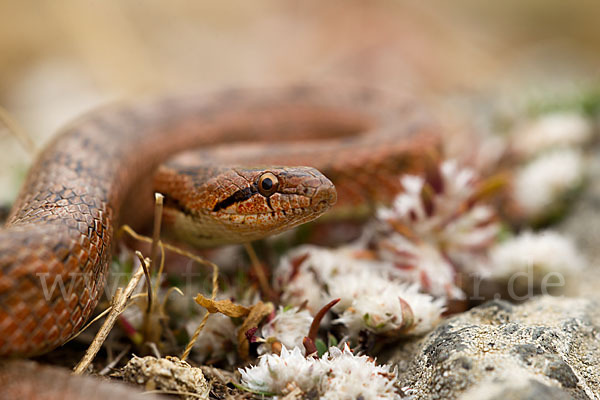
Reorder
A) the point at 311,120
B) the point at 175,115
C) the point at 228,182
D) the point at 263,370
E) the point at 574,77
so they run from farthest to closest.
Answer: the point at 574,77 < the point at 311,120 < the point at 175,115 < the point at 228,182 < the point at 263,370

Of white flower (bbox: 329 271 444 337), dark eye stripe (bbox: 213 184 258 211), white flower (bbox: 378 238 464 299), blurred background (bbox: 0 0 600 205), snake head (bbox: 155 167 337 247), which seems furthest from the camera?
blurred background (bbox: 0 0 600 205)

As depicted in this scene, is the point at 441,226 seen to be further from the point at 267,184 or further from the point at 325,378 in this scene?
the point at 325,378

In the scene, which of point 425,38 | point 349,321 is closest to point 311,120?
point 349,321

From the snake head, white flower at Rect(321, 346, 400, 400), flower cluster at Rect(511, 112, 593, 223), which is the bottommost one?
flower cluster at Rect(511, 112, 593, 223)

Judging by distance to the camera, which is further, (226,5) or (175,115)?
(226,5)

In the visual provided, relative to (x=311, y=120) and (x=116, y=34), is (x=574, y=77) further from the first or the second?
(x=116, y=34)

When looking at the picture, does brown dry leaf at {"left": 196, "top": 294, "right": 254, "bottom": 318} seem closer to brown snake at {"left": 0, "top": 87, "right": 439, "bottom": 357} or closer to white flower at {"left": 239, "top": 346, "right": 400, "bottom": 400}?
white flower at {"left": 239, "top": 346, "right": 400, "bottom": 400}

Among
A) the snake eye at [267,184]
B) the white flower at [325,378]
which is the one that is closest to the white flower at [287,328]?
the white flower at [325,378]

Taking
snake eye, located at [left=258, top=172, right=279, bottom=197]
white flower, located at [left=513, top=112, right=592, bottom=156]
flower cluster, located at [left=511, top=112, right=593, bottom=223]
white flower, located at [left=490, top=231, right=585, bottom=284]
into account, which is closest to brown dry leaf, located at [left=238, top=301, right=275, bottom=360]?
snake eye, located at [left=258, top=172, right=279, bottom=197]
